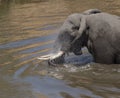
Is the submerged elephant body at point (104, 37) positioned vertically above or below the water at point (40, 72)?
above

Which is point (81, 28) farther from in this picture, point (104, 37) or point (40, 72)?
point (40, 72)

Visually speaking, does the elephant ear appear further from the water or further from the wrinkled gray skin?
the water

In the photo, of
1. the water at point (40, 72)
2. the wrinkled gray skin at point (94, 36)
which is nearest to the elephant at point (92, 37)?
the wrinkled gray skin at point (94, 36)

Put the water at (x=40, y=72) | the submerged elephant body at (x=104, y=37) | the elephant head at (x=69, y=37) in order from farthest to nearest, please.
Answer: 1. the elephant head at (x=69, y=37)
2. the submerged elephant body at (x=104, y=37)
3. the water at (x=40, y=72)

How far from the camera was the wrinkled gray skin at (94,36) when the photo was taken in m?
8.71

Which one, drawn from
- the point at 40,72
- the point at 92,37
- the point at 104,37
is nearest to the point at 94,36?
the point at 92,37

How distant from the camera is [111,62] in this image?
8922 mm

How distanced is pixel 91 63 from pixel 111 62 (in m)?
0.46

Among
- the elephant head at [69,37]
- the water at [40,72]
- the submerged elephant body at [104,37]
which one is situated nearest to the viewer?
the water at [40,72]

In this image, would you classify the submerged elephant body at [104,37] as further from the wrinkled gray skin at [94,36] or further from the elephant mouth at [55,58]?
the elephant mouth at [55,58]

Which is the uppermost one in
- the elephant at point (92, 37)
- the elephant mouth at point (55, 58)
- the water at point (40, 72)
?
the elephant at point (92, 37)

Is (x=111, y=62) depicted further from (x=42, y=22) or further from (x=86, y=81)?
(x=42, y=22)

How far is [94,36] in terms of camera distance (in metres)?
8.80

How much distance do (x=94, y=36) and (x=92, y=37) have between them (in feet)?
0.17
